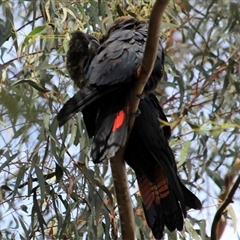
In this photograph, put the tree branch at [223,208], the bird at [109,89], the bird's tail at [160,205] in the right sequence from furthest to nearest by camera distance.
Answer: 1. the bird's tail at [160,205]
2. the bird at [109,89]
3. the tree branch at [223,208]

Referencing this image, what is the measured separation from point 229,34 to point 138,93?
1.05m

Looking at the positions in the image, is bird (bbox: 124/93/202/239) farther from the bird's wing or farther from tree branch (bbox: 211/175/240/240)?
tree branch (bbox: 211/175/240/240)

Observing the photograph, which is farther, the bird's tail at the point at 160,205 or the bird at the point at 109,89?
the bird's tail at the point at 160,205

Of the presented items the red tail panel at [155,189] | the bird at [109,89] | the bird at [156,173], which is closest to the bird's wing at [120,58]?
the bird at [109,89]

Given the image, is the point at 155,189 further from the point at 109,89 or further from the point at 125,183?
the point at 109,89

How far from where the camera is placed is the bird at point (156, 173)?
2.67 meters

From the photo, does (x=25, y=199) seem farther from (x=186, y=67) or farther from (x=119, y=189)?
(x=186, y=67)

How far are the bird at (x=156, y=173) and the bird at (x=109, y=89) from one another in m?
0.17

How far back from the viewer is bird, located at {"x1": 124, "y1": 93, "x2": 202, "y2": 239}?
267cm

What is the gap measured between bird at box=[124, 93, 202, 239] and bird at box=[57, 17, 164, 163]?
17 centimetres

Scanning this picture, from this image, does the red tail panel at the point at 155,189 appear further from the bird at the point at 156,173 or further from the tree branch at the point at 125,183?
the tree branch at the point at 125,183

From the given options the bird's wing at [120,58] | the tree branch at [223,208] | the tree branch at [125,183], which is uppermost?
the bird's wing at [120,58]

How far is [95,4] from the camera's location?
331cm

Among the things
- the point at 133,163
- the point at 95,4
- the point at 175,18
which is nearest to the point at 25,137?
the point at 133,163
